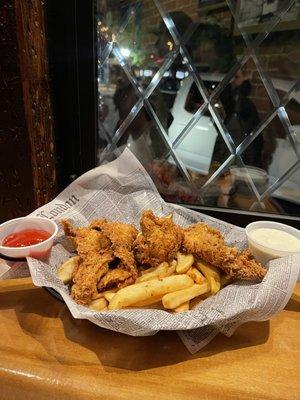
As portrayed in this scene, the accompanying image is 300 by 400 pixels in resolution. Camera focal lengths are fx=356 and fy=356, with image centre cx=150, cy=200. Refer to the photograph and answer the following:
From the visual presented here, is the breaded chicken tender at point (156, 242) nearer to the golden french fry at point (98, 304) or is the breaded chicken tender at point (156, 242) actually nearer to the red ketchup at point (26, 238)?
the golden french fry at point (98, 304)

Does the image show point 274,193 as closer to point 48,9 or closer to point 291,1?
point 291,1

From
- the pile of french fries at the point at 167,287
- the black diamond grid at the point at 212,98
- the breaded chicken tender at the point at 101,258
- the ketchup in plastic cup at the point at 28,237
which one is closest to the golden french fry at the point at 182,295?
the pile of french fries at the point at 167,287

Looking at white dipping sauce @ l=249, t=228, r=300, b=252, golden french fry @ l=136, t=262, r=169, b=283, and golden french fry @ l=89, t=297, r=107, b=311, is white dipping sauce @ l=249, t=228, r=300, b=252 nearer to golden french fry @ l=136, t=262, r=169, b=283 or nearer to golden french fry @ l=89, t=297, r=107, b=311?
golden french fry @ l=136, t=262, r=169, b=283

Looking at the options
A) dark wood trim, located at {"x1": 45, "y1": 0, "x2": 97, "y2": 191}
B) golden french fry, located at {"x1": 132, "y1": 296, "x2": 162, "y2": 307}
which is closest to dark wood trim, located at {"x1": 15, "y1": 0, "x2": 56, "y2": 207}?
dark wood trim, located at {"x1": 45, "y1": 0, "x2": 97, "y2": 191}

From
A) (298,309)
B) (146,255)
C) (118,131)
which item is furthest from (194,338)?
(118,131)

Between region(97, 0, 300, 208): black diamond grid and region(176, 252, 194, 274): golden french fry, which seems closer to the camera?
region(176, 252, 194, 274): golden french fry
